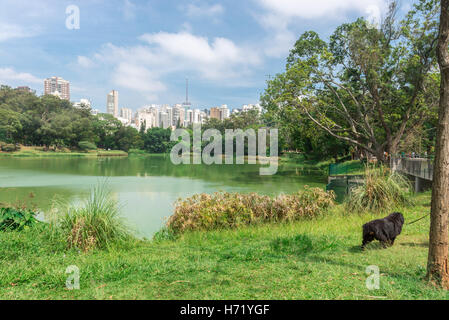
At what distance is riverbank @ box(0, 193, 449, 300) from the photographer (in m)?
2.49

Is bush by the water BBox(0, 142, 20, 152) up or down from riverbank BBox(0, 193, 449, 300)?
up

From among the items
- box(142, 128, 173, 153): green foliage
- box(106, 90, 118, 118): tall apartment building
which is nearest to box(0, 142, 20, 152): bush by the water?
box(142, 128, 173, 153): green foliage

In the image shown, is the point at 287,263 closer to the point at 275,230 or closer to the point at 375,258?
the point at 375,258

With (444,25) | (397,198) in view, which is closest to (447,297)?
(444,25)

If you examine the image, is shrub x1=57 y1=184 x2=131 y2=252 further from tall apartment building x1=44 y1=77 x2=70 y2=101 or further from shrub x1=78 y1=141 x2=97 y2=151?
tall apartment building x1=44 y1=77 x2=70 y2=101

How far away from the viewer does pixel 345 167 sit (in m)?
15.6

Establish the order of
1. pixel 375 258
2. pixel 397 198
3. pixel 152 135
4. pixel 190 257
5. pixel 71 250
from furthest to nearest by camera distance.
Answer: pixel 152 135, pixel 397 198, pixel 71 250, pixel 190 257, pixel 375 258

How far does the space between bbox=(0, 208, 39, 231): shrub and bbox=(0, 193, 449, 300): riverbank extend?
1.51 feet

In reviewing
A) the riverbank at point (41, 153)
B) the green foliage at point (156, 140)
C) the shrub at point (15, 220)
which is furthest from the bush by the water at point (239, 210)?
the green foliage at point (156, 140)

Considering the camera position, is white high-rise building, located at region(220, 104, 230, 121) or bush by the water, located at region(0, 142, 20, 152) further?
white high-rise building, located at region(220, 104, 230, 121)

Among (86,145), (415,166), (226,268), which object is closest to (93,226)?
(226,268)

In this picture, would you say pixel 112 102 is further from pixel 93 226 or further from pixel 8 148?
pixel 93 226

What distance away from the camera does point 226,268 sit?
3127 mm

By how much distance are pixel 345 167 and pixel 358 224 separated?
10.7 meters
